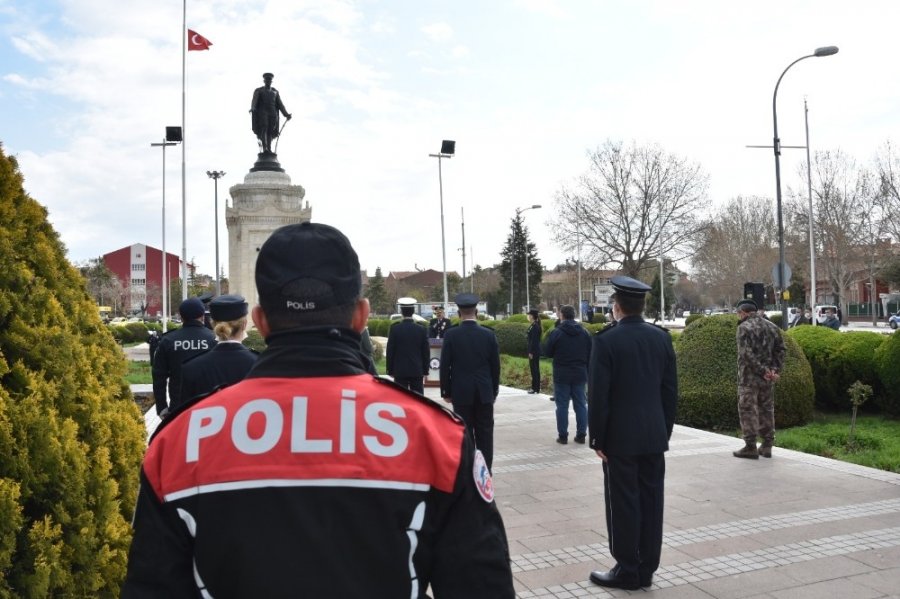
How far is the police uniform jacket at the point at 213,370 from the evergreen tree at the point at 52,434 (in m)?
2.16

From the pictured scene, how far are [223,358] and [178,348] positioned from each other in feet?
6.46

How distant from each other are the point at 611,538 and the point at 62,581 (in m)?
3.40

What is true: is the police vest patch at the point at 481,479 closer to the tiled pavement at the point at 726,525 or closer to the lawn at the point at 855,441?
the tiled pavement at the point at 726,525

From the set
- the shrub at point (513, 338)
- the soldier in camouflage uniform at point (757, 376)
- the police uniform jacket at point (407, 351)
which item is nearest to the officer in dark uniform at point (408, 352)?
the police uniform jacket at point (407, 351)

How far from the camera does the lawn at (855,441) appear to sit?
27.6 ft

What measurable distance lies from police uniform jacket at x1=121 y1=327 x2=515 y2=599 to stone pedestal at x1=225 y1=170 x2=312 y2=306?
1818 centimetres

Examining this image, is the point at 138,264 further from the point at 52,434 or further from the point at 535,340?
the point at 52,434

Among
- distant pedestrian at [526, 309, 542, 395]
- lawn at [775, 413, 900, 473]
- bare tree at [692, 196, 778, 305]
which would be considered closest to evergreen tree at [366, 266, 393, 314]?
bare tree at [692, 196, 778, 305]

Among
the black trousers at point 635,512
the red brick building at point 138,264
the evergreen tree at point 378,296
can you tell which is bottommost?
the black trousers at point 635,512

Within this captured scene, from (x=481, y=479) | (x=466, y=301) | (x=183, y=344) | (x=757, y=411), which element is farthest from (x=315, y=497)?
(x=757, y=411)

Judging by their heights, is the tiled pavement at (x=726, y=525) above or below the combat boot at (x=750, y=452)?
below

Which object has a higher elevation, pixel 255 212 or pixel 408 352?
pixel 255 212

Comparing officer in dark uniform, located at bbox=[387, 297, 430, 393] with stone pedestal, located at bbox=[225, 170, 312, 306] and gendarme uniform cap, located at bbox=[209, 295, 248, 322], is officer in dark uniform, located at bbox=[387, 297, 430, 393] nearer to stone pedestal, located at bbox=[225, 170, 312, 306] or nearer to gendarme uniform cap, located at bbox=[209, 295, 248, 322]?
gendarme uniform cap, located at bbox=[209, 295, 248, 322]

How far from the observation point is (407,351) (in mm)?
10352
